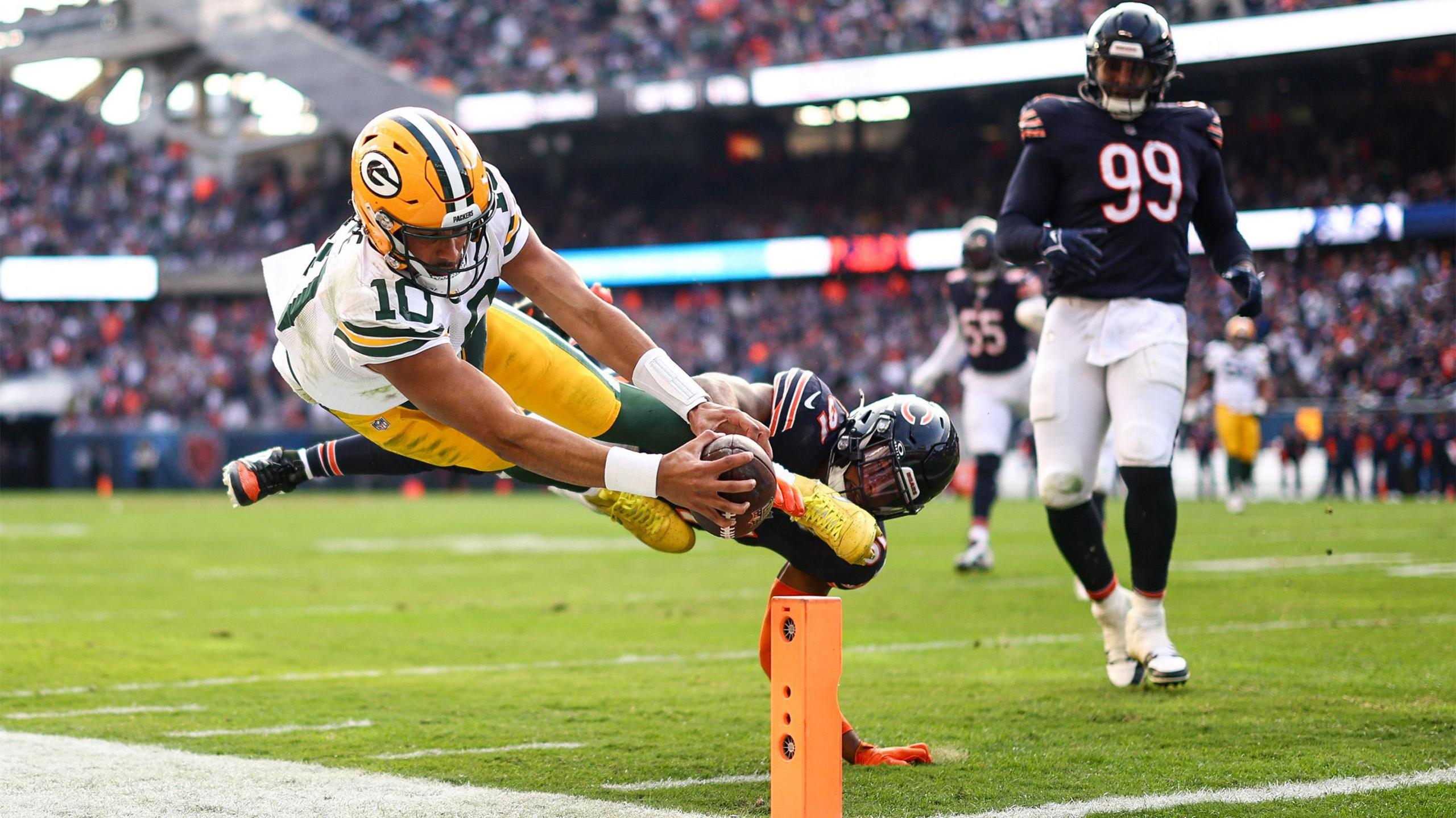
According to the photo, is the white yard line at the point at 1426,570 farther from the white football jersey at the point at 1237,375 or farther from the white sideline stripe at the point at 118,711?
the white sideline stripe at the point at 118,711

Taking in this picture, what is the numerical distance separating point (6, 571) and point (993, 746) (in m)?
8.06

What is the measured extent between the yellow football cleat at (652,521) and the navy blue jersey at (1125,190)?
156 cm

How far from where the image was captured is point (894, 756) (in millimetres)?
3582

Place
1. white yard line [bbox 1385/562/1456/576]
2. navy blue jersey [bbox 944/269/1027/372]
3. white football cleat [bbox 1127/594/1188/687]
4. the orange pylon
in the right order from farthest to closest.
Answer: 1. navy blue jersey [bbox 944/269/1027/372]
2. white yard line [bbox 1385/562/1456/576]
3. white football cleat [bbox 1127/594/1188/687]
4. the orange pylon

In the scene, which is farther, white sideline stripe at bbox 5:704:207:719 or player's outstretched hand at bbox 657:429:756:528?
white sideline stripe at bbox 5:704:207:719

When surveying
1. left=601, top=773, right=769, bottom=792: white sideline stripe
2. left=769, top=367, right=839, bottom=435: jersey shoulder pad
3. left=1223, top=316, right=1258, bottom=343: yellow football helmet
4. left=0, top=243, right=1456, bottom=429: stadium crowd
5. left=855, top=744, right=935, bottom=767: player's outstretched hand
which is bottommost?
left=0, top=243, right=1456, bottom=429: stadium crowd

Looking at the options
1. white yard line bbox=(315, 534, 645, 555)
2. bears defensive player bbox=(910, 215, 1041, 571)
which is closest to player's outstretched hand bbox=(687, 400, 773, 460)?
bears defensive player bbox=(910, 215, 1041, 571)

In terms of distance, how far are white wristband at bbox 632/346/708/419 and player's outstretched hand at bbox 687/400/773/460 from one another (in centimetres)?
4

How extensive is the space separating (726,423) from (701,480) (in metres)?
0.48

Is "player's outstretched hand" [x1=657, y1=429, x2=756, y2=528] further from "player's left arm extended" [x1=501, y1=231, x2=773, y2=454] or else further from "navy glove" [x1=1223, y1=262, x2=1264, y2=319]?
"navy glove" [x1=1223, y1=262, x2=1264, y2=319]

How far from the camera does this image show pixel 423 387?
3318 millimetres

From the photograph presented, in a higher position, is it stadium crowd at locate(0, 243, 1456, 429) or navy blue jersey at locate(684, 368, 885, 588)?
navy blue jersey at locate(684, 368, 885, 588)

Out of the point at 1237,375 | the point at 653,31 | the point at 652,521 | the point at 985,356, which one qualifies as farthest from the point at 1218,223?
the point at 653,31

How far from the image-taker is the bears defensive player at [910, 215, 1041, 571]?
8922 millimetres
